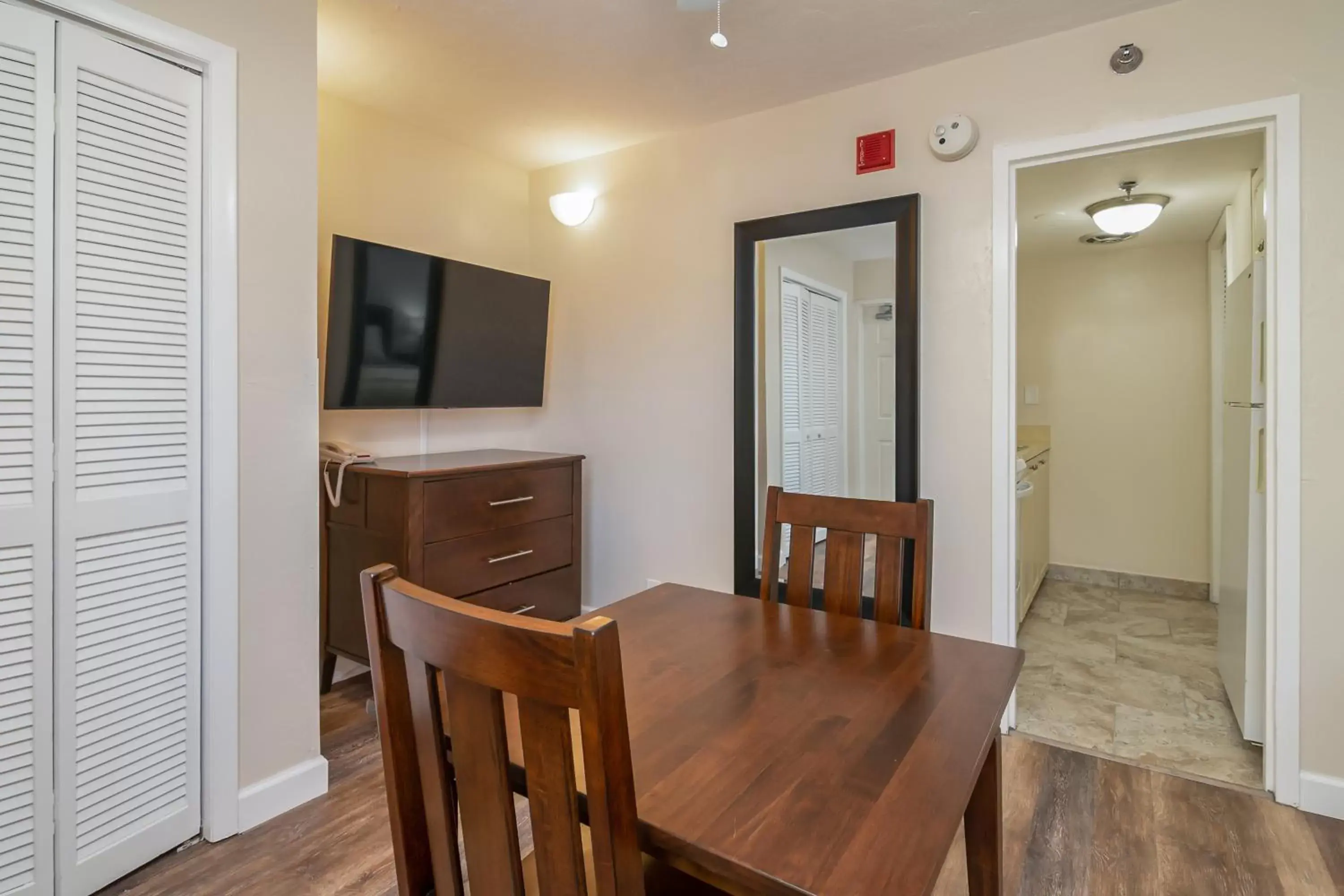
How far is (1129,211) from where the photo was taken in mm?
3182

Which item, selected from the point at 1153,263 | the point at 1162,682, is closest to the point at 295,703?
the point at 1162,682

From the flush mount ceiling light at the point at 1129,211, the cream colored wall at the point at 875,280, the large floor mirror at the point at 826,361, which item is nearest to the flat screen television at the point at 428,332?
the large floor mirror at the point at 826,361

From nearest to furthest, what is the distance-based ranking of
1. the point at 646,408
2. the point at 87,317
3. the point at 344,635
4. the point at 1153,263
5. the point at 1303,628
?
the point at 87,317
the point at 1303,628
the point at 344,635
the point at 646,408
the point at 1153,263

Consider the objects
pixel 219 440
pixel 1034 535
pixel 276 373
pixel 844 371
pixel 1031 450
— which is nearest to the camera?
pixel 219 440

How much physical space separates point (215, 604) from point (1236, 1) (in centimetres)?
339

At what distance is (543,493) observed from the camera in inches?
116

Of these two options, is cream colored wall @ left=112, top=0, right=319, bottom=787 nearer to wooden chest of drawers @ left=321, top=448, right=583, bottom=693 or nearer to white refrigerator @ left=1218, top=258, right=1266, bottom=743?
wooden chest of drawers @ left=321, top=448, right=583, bottom=693

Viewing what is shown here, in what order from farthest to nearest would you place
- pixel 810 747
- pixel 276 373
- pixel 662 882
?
pixel 276 373
pixel 662 882
pixel 810 747

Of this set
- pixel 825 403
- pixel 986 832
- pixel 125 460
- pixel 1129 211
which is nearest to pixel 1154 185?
pixel 1129 211

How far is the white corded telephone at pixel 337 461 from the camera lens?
260 cm

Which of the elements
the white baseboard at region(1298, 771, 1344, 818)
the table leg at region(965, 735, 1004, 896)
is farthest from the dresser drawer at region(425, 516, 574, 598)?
the white baseboard at region(1298, 771, 1344, 818)

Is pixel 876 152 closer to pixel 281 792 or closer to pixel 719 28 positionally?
pixel 719 28

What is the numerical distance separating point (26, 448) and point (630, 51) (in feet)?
6.85

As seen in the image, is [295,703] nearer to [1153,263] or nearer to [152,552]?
[152,552]
